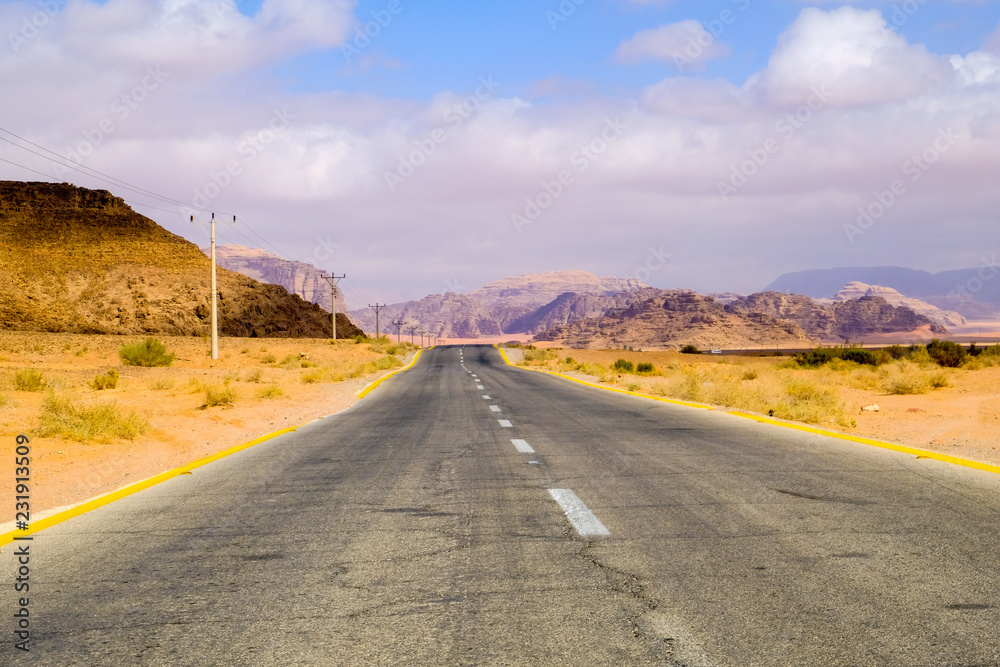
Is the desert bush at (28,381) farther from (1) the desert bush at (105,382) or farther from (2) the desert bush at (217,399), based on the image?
(2) the desert bush at (217,399)

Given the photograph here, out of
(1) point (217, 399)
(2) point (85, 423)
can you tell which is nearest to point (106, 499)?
(2) point (85, 423)

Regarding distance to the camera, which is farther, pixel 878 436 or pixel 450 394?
pixel 450 394

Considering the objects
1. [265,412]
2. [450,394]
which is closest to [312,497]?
[265,412]

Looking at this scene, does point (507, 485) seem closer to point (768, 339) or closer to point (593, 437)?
point (593, 437)

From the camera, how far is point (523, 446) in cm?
1106

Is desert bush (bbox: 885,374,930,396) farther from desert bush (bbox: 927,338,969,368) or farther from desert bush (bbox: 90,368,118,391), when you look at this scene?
desert bush (bbox: 90,368,118,391)

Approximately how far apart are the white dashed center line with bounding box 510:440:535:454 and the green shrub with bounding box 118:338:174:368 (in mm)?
32751

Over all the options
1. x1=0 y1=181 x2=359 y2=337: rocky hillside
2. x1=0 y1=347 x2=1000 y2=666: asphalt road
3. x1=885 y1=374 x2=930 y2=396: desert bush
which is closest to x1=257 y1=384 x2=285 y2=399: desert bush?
x1=0 y1=347 x2=1000 y2=666: asphalt road

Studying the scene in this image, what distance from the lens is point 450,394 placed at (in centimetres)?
2436

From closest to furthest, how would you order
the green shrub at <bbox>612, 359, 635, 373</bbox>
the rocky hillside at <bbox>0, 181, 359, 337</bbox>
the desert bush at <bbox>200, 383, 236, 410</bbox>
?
the desert bush at <bbox>200, 383, 236, 410</bbox>, the green shrub at <bbox>612, 359, 635, 373</bbox>, the rocky hillside at <bbox>0, 181, 359, 337</bbox>

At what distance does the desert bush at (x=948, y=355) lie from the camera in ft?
123

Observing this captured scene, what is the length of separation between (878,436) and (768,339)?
163 metres

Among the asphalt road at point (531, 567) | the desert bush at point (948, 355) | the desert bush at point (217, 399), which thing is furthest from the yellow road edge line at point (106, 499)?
the desert bush at point (948, 355)

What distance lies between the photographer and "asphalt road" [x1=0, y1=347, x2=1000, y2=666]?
3604 mm
